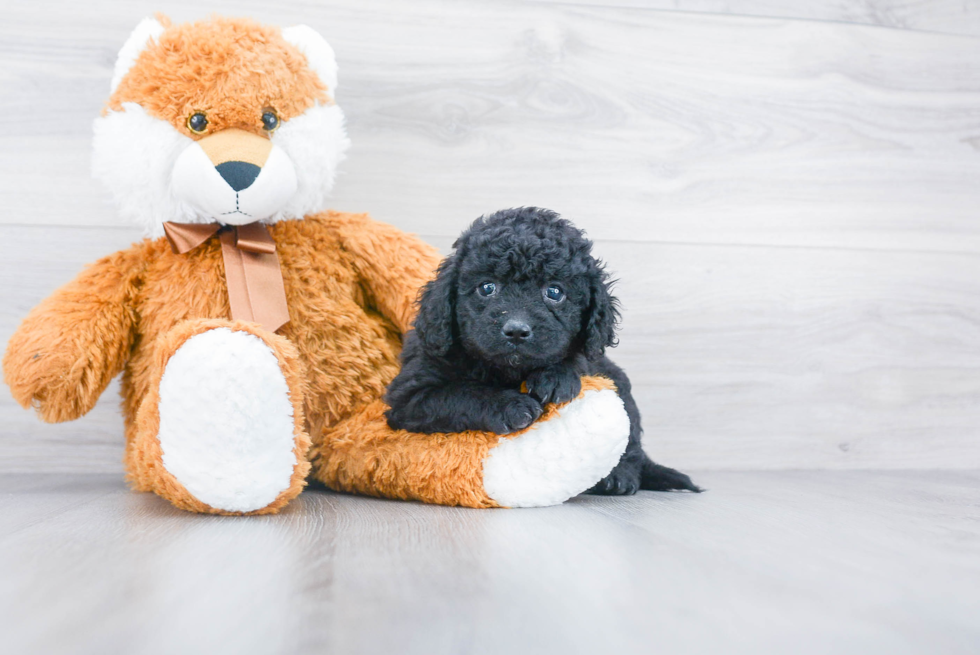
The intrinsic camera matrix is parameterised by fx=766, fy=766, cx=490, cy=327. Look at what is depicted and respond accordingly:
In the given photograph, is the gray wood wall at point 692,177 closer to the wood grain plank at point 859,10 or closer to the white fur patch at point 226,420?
the wood grain plank at point 859,10

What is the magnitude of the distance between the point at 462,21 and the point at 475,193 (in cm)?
30

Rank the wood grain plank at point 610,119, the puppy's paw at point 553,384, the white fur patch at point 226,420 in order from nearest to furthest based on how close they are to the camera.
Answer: the white fur patch at point 226,420
the puppy's paw at point 553,384
the wood grain plank at point 610,119

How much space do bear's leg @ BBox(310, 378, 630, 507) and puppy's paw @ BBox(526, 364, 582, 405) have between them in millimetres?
14

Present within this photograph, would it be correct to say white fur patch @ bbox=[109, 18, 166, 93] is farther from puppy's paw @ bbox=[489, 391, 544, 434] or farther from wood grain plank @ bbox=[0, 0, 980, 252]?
puppy's paw @ bbox=[489, 391, 544, 434]

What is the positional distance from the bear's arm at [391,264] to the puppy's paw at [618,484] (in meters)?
0.35

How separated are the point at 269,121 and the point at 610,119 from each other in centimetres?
64

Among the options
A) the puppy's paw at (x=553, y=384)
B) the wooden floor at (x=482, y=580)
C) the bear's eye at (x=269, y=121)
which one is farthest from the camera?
the bear's eye at (x=269, y=121)

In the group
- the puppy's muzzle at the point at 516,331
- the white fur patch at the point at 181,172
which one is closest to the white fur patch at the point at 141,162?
the white fur patch at the point at 181,172

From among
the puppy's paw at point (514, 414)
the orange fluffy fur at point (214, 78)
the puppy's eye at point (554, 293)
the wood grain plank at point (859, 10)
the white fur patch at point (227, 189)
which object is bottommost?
the puppy's paw at point (514, 414)

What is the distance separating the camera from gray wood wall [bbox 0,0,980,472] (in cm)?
125

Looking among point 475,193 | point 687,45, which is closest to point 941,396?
point 687,45

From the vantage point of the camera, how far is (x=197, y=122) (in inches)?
38.6

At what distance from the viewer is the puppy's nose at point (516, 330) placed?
842mm

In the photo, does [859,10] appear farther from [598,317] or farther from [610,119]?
[598,317]
